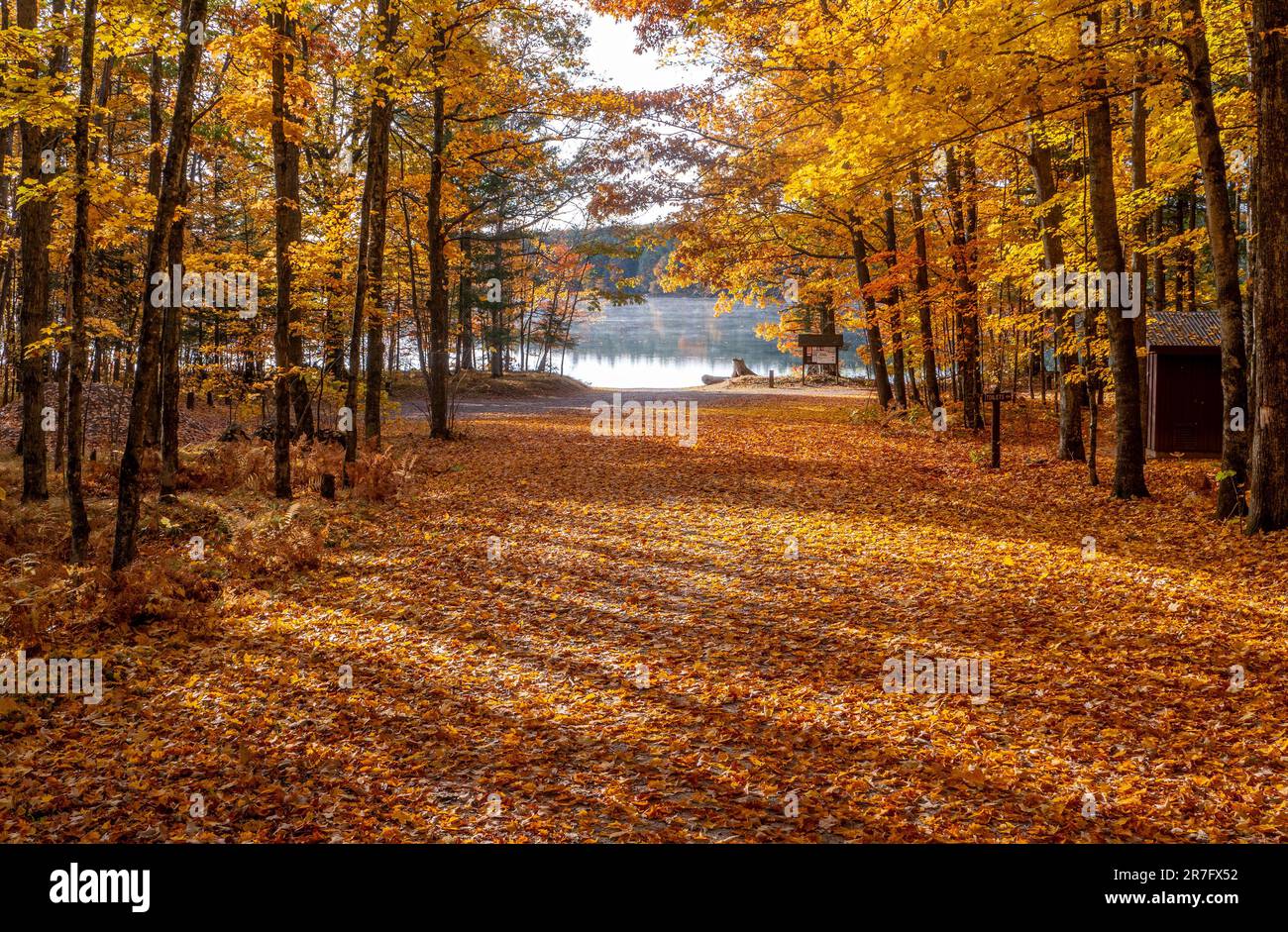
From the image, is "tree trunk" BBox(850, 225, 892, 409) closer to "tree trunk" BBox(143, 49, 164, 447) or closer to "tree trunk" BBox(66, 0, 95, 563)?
"tree trunk" BBox(143, 49, 164, 447)

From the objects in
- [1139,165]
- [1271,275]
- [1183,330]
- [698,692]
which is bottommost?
[698,692]

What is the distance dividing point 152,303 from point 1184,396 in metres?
18.6

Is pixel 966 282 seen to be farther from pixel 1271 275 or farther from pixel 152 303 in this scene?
pixel 152 303

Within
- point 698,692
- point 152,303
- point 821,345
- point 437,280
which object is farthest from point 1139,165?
point 821,345

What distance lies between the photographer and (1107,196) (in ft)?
38.6

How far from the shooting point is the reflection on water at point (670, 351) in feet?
211

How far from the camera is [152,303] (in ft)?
26.1

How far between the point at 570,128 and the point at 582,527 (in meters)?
13.8

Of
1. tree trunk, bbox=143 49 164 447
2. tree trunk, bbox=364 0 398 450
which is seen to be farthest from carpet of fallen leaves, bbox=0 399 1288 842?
tree trunk, bbox=364 0 398 450

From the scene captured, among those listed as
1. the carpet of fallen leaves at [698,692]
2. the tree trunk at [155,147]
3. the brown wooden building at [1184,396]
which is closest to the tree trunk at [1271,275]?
the carpet of fallen leaves at [698,692]

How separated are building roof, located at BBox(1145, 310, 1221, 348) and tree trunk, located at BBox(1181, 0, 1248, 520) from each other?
23.7 ft

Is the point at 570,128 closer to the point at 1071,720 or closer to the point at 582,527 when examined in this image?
the point at 582,527

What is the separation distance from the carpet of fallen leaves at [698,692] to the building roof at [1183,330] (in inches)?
260
